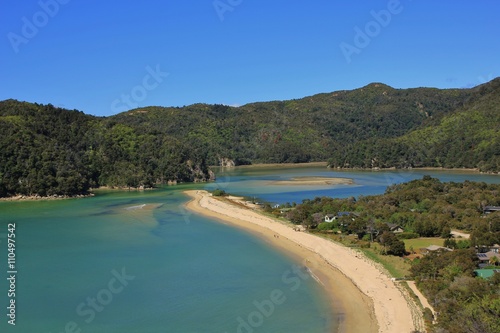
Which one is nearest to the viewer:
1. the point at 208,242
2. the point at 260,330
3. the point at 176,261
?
the point at 260,330

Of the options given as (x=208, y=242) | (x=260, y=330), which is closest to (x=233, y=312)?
(x=260, y=330)

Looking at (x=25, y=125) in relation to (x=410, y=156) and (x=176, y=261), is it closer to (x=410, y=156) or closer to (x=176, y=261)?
(x=176, y=261)

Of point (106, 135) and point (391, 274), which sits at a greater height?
point (106, 135)

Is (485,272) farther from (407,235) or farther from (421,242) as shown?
(407,235)

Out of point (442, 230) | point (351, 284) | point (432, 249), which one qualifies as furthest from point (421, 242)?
point (351, 284)

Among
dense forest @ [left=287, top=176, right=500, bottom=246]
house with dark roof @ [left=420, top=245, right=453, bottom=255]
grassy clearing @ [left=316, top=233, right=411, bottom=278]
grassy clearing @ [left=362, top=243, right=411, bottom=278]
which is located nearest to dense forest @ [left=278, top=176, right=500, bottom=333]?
dense forest @ [left=287, top=176, right=500, bottom=246]

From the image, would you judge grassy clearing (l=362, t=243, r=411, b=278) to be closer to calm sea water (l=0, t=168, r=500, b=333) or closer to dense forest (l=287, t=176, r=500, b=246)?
dense forest (l=287, t=176, r=500, b=246)

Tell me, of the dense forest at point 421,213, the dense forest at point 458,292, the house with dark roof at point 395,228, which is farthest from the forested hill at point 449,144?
the dense forest at point 458,292

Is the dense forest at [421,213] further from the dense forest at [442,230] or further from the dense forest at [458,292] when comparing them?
the dense forest at [458,292]
